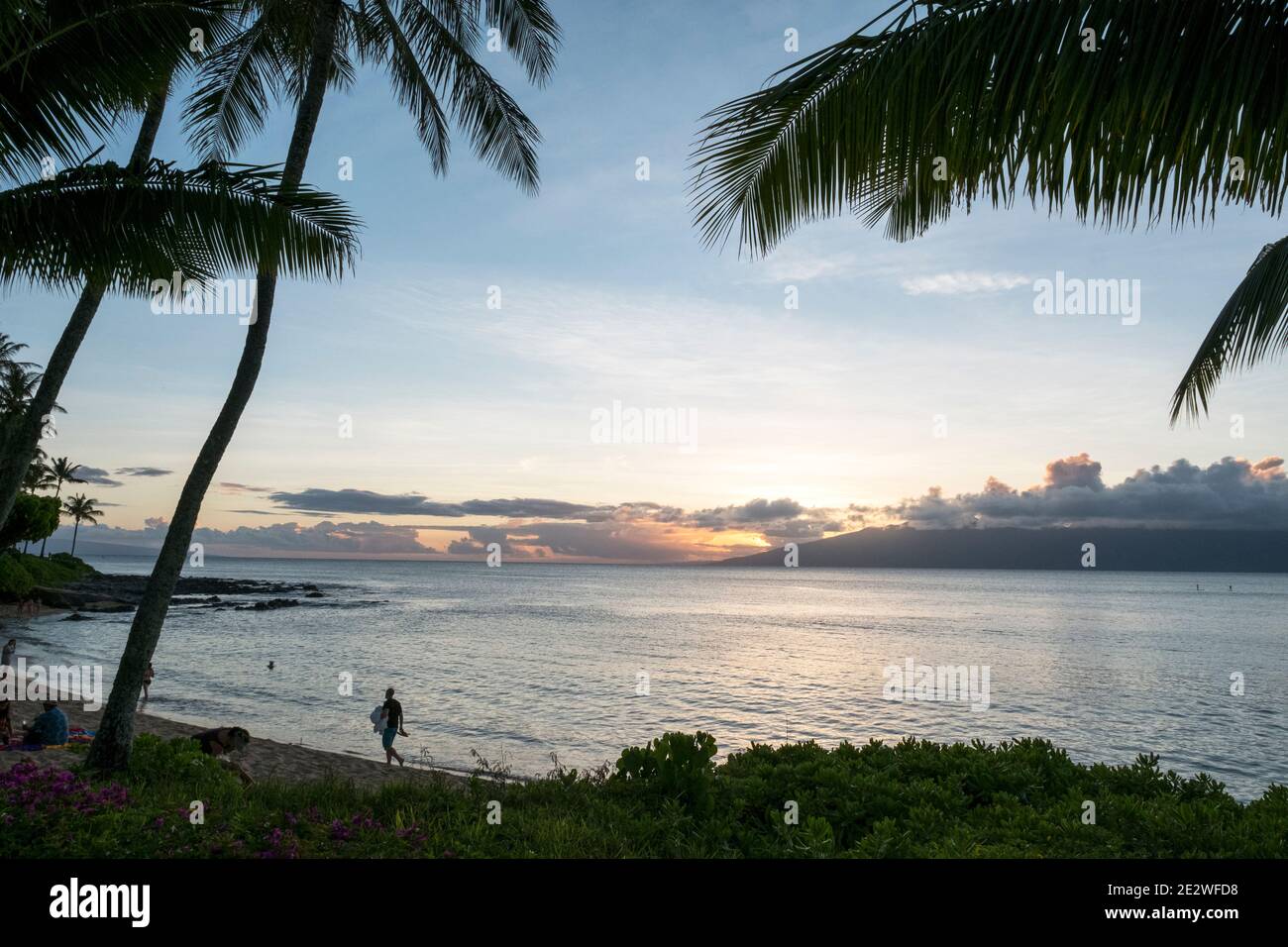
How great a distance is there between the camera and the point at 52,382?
11.3 metres

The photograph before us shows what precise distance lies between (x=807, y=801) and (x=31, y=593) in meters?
65.7

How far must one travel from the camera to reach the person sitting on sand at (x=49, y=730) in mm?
13125

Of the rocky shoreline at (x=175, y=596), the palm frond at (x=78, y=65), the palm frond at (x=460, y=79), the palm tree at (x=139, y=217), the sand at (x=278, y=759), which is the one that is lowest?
the rocky shoreline at (x=175, y=596)

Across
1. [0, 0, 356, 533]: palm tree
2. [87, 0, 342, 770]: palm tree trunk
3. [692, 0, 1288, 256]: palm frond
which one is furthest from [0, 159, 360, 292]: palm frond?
[87, 0, 342, 770]: palm tree trunk

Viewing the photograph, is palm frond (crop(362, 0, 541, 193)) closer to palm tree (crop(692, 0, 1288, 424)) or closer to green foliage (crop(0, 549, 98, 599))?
palm tree (crop(692, 0, 1288, 424))

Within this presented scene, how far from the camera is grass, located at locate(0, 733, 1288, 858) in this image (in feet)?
20.1

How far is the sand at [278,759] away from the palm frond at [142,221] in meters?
9.31

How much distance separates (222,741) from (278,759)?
3539 millimetres

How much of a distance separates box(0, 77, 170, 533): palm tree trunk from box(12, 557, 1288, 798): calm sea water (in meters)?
12.3

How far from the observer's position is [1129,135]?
3.08 m

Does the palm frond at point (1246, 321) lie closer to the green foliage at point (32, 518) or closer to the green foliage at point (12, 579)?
the green foliage at point (32, 518)

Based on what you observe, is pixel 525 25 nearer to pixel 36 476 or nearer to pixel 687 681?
pixel 687 681

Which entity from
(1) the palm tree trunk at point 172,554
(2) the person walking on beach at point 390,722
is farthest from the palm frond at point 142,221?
(2) the person walking on beach at point 390,722

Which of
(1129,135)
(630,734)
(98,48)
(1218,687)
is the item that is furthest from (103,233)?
(1218,687)
